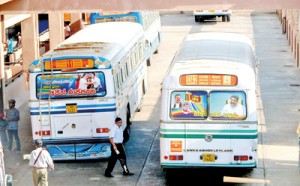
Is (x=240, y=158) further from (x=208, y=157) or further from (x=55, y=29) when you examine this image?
(x=55, y=29)

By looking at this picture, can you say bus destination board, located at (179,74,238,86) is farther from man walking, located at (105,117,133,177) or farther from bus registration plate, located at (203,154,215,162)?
man walking, located at (105,117,133,177)

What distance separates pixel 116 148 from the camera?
19734 millimetres

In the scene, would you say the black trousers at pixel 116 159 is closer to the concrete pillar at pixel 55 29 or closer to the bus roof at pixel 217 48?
the bus roof at pixel 217 48

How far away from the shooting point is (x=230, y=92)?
18281 millimetres

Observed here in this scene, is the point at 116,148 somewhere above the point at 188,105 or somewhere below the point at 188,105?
below

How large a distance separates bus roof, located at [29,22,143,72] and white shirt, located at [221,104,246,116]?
3.88 m

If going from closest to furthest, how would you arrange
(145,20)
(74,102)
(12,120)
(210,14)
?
(74,102)
(12,120)
(145,20)
(210,14)

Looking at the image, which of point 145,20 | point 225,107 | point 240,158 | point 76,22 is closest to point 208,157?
point 240,158

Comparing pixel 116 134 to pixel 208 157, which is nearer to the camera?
pixel 208 157

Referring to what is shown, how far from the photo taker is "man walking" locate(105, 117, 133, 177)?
64.6 ft

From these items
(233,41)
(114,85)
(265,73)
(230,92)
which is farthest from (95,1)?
(265,73)

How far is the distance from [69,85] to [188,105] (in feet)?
12.4

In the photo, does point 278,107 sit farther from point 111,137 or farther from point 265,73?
point 111,137

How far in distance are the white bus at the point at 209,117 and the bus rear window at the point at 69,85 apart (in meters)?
3.00
